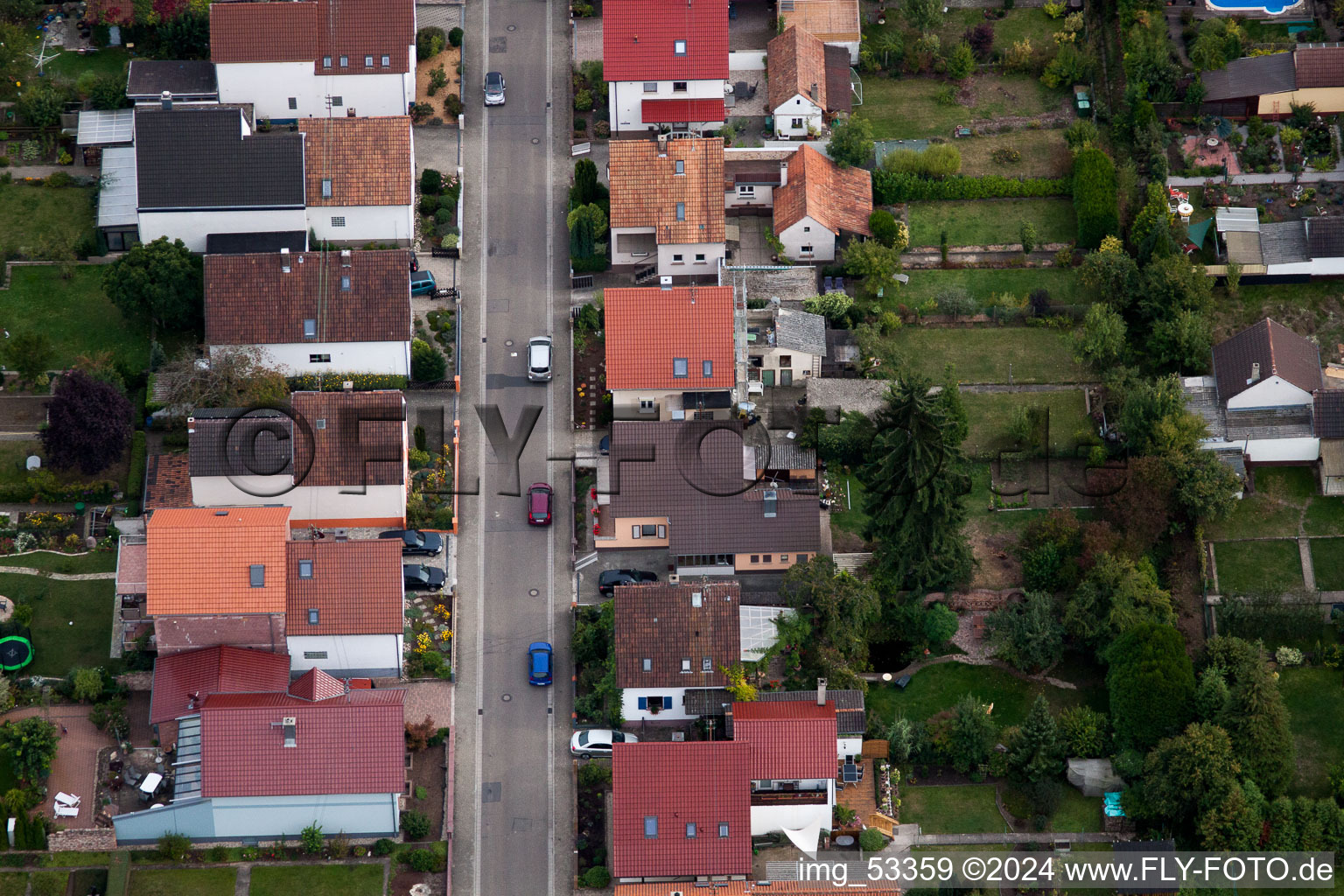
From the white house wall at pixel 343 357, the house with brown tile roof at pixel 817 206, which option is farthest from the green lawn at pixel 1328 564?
the white house wall at pixel 343 357

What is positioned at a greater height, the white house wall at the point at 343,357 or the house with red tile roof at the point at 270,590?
the white house wall at the point at 343,357

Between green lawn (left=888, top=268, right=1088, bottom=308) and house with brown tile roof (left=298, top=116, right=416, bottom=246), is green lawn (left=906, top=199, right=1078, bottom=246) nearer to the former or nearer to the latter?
green lawn (left=888, top=268, right=1088, bottom=308)

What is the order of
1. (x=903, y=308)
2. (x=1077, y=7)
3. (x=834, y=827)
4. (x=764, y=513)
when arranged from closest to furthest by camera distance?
(x=834, y=827), (x=764, y=513), (x=903, y=308), (x=1077, y=7)

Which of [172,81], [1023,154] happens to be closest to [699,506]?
[1023,154]

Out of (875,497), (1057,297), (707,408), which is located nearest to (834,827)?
(875,497)

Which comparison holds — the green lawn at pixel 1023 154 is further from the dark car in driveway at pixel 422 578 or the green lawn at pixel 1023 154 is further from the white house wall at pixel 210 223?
the dark car in driveway at pixel 422 578

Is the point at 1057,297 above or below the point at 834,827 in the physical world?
above

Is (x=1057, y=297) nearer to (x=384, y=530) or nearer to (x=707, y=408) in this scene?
(x=707, y=408)

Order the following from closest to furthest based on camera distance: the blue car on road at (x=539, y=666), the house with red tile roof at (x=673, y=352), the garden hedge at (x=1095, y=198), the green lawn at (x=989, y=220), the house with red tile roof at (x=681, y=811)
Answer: the house with red tile roof at (x=681, y=811) < the blue car on road at (x=539, y=666) < the house with red tile roof at (x=673, y=352) < the garden hedge at (x=1095, y=198) < the green lawn at (x=989, y=220)
